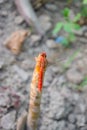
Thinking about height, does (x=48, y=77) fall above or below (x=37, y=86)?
above

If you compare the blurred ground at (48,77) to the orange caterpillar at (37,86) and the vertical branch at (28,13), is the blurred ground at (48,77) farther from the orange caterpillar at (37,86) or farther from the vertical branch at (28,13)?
the orange caterpillar at (37,86)

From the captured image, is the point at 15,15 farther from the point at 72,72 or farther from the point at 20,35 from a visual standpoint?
the point at 72,72

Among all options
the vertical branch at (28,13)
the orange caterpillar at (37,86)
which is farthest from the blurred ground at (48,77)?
the orange caterpillar at (37,86)

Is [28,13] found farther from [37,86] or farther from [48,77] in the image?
[37,86]

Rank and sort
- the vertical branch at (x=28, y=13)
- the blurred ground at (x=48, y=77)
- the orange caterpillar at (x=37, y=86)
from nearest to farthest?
the orange caterpillar at (x=37, y=86)
the blurred ground at (x=48, y=77)
the vertical branch at (x=28, y=13)

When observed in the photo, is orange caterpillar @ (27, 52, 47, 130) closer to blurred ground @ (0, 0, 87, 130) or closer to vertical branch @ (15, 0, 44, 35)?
blurred ground @ (0, 0, 87, 130)

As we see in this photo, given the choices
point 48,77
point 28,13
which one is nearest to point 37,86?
point 48,77

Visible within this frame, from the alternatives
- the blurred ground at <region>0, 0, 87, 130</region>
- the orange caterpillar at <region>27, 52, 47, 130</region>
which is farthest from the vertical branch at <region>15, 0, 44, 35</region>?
the orange caterpillar at <region>27, 52, 47, 130</region>

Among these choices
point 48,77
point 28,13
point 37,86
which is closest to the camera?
point 37,86

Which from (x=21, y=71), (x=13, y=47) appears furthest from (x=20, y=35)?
(x=21, y=71)
